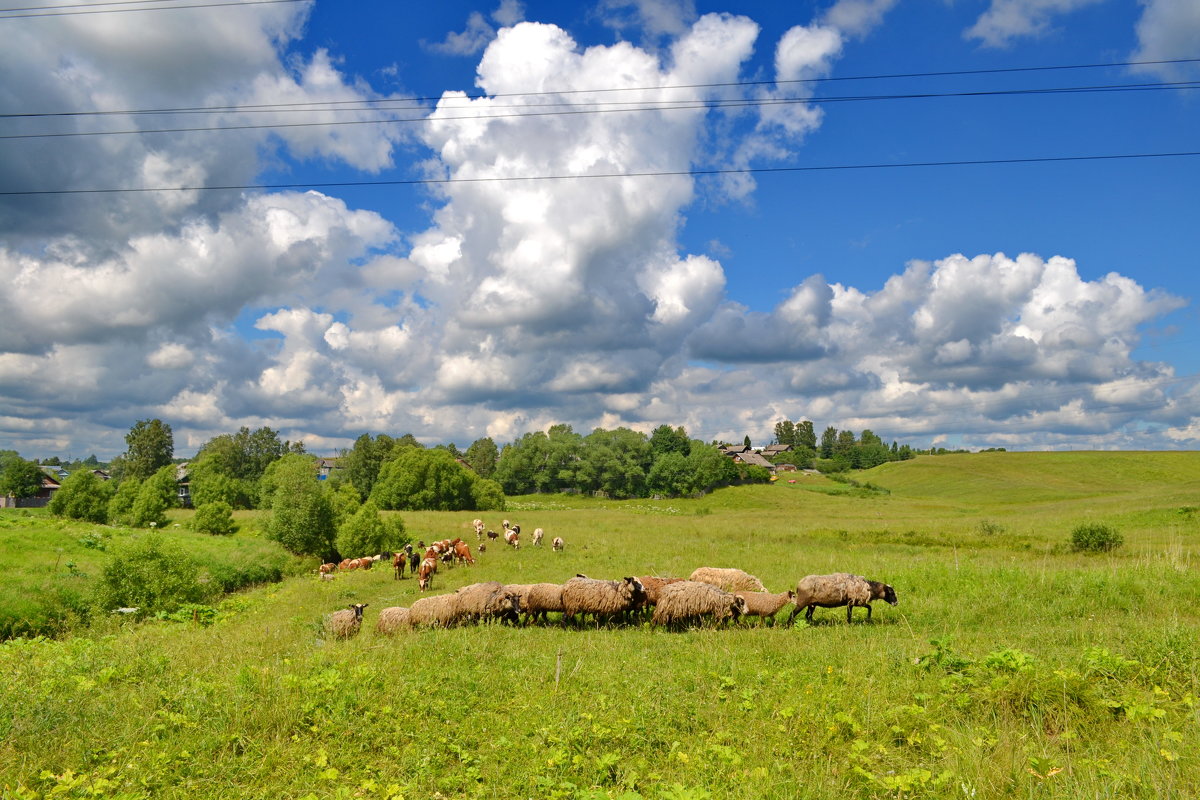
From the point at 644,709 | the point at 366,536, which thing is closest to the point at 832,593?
the point at 644,709

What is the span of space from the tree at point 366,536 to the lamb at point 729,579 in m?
22.7

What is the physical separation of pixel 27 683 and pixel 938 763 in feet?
42.5

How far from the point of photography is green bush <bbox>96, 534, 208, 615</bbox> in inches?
926

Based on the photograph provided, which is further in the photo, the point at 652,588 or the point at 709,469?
the point at 709,469

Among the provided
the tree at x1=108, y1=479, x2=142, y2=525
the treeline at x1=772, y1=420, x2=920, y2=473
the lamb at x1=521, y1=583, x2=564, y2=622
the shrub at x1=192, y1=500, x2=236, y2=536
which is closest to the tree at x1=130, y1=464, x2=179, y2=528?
the tree at x1=108, y1=479, x2=142, y2=525

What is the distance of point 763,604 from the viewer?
16375 mm

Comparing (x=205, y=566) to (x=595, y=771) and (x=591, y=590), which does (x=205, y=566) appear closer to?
(x=591, y=590)

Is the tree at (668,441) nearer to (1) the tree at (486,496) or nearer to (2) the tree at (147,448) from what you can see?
(1) the tree at (486,496)

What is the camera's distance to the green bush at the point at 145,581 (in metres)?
23.5

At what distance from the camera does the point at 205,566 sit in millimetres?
30234

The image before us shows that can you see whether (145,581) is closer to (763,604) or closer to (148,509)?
(763,604)

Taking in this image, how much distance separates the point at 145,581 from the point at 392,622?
1511 cm

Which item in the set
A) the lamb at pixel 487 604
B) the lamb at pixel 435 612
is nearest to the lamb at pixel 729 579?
the lamb at pixel 487 604

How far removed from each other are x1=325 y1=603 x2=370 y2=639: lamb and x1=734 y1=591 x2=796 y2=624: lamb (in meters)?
10.1
